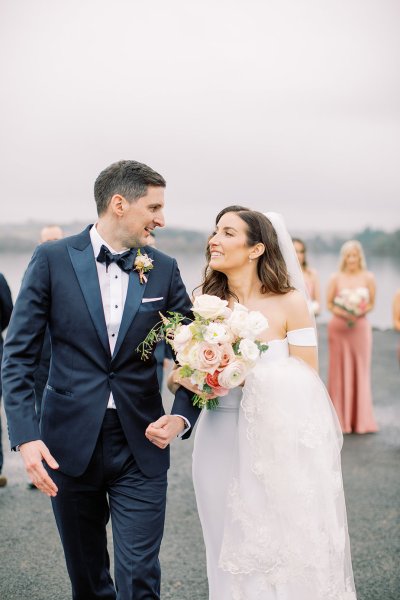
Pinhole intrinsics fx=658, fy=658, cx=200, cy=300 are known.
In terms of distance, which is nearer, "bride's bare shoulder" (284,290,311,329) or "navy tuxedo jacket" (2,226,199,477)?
"navy tuxedo jacket" (2,226,199,477)

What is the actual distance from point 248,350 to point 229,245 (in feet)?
2.37

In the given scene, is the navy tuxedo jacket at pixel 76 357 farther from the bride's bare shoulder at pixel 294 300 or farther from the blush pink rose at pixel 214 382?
the bride's bare shoulder at pixel 294 300

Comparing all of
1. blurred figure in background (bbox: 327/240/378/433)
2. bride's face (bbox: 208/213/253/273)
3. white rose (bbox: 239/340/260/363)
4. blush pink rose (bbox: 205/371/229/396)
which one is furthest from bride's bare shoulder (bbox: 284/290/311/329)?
blurred figure in background (bbox: 327/240/378/433)

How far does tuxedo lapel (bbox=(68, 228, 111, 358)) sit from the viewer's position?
9.82 ft

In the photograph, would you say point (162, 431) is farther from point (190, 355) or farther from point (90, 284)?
point (90, 284)

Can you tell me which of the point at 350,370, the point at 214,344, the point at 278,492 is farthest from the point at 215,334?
the point at 350,370

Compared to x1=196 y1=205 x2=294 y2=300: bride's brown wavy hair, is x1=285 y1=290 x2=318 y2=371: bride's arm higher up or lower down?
lower down

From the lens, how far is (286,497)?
3191mm

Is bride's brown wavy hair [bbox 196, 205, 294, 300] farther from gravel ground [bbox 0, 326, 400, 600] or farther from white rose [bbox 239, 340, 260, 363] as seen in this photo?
gravel ground [bbox 0, 326, 400, 600]

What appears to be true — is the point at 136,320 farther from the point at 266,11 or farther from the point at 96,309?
the point at 266,11

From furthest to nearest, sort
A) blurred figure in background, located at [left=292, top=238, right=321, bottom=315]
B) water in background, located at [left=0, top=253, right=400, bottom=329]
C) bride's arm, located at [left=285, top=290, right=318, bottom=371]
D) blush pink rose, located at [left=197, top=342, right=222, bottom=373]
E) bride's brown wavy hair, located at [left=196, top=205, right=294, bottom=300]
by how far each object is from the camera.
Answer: water in background, located at [left=0, top=253, right=400, bottom=329], blurred figure in background, located at [left=292, top=238, right=321, bottom=315], bride's brown wavy hair, located at [left=196, top=205, right=294, bottom=300], bride's arm, located at [left=285, top=290, right=318, bottom=371], blush pink rose, located at [left=197, top=342, right=222, bottom=373]

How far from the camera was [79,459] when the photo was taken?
302cm

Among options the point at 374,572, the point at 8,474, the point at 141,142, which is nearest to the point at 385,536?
the point at 374,572

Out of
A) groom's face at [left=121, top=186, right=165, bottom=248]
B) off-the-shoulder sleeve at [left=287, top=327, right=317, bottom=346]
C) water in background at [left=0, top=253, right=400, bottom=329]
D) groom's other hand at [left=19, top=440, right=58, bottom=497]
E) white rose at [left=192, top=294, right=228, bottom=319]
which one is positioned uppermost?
groom's face at [left=121, top=186, right=165, bottom=248]
